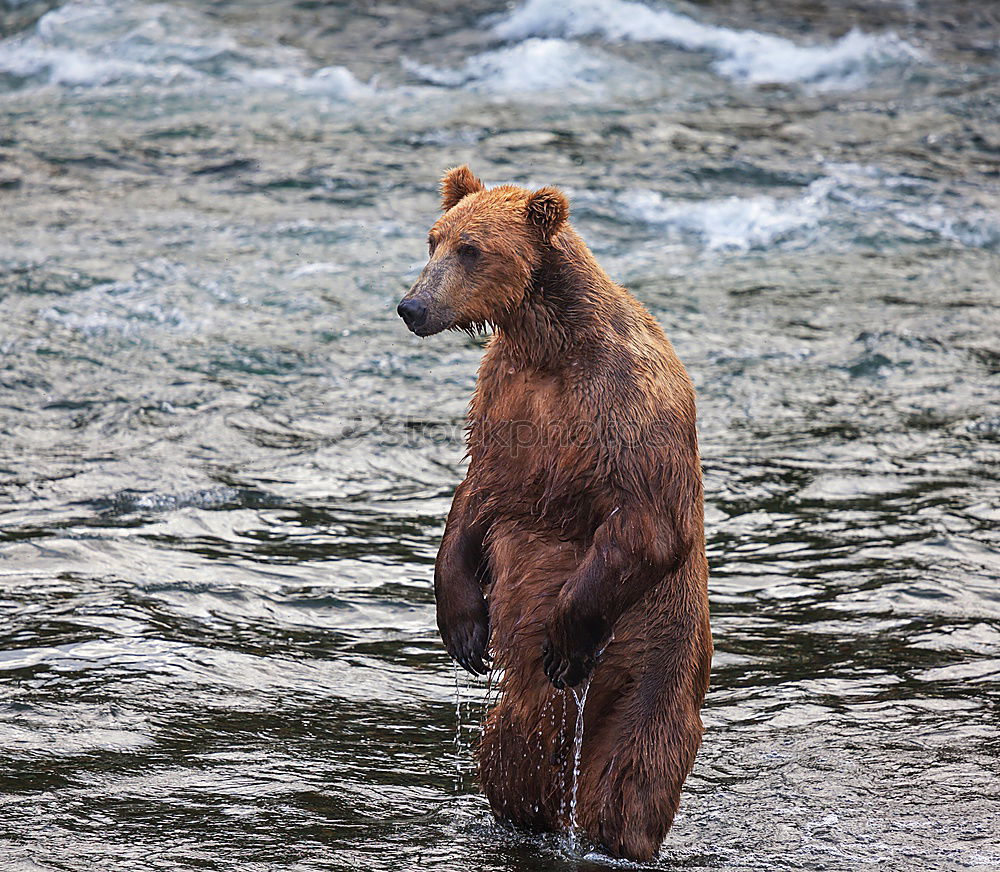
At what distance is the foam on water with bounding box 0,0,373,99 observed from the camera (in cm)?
1688

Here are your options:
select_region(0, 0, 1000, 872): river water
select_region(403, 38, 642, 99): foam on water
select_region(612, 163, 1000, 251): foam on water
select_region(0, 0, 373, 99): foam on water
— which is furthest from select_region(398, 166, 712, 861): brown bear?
select_region(403, 38, 642, 99): foam on water

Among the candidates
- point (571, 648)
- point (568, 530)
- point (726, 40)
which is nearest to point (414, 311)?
point (568, 530)

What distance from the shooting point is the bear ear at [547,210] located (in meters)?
4.82

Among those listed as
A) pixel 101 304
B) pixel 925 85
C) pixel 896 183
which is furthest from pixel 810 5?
pixel 101 304

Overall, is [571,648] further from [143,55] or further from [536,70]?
[143,55]

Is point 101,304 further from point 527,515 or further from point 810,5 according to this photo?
point 810,5

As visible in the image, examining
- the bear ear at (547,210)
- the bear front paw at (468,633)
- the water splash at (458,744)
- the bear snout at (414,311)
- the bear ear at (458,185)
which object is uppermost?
the bear ear at (458,185)

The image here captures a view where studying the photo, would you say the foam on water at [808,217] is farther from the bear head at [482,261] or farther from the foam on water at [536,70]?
the bear head at [482,261]

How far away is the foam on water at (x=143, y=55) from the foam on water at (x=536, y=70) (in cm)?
119

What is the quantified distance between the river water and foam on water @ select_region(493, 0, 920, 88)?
8 cm

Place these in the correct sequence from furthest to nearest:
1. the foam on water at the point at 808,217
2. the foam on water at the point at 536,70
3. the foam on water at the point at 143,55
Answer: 1. the foam on water at the point at 536,70
2. the foam on water at the point at 143,55
3. the foam on water at the point at 808,217

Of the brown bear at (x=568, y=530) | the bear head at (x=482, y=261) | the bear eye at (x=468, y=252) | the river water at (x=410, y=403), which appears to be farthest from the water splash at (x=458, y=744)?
the bear eye at (x=468, y=252)

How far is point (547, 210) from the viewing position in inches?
190

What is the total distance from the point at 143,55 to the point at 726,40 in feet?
23.8
